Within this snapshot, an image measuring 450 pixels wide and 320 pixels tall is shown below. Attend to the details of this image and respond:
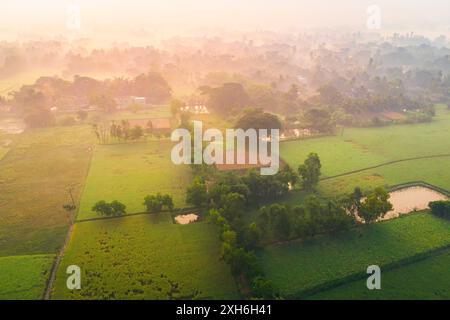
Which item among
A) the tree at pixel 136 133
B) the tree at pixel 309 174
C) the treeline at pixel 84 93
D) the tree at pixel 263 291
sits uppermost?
the treeline at pixel 84 93

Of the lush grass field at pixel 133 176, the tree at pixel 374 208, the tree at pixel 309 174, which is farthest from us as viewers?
the tree at pixel 309 174

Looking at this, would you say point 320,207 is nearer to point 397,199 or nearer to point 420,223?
point 420,223

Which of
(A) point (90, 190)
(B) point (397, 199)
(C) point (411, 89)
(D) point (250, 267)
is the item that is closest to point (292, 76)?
(C) point (411, 89)

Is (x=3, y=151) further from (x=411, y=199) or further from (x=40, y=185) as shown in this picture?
(x=411, y=199)

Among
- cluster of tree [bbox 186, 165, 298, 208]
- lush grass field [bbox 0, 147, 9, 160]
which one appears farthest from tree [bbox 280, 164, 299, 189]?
lush grass field [bbox 0, 147, 9, 160]

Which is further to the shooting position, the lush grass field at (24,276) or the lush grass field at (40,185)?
the lush grass field at (40,185)

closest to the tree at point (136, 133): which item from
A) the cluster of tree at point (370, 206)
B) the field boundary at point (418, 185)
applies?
the cluster of tree at point (370, 206)

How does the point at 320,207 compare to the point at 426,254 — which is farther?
the point at 320,207

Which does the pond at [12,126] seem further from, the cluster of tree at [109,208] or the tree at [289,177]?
the tree at [289,177]
